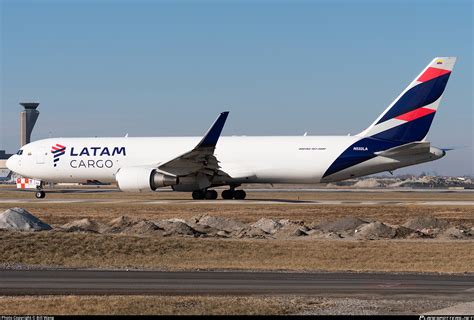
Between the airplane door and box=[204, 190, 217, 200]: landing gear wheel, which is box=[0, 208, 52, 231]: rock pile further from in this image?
the airplane door

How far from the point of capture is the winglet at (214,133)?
4806 cm

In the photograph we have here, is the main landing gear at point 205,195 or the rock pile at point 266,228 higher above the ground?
the main landing gear at point 205,195

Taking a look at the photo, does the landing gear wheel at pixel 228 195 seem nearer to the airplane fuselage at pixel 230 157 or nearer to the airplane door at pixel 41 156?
the airplane fuselage at pixel 230 157

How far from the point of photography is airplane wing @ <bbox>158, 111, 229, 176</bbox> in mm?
48688

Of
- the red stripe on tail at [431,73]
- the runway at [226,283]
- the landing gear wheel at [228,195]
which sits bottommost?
the runway at [226,283]

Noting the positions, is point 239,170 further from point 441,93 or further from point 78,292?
point 78,292

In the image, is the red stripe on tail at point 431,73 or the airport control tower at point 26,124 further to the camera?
the airport control tower at point 26,124

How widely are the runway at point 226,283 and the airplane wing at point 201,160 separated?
26.9 m

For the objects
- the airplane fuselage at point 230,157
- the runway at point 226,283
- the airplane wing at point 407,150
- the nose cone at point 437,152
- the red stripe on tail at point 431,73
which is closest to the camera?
the runway at point 226,283

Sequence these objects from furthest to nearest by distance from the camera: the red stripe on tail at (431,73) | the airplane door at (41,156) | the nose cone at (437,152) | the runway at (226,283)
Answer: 1. the airplane door at (41,156)
2. the red stripe on tail at (431,73)
3. the nose cone at (437,152)
4. the runway at (226,283)

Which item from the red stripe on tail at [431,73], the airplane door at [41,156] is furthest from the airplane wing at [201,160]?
the red stripe on tail at [431,73]

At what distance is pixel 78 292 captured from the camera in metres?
17.7

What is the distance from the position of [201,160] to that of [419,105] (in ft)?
46.2

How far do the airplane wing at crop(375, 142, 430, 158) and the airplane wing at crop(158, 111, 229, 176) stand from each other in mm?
10114
